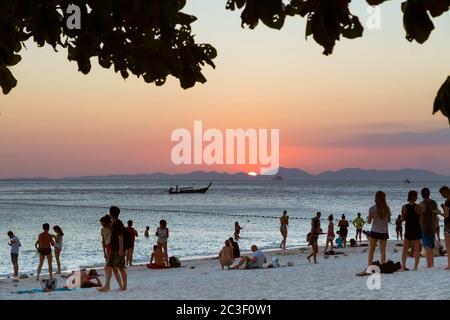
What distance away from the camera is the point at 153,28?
131 inches

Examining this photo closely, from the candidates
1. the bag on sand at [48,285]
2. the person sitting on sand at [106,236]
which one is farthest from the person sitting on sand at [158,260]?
the person sitting on sand at [106,236]

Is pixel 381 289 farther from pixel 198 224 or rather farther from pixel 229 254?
pixel 198 224

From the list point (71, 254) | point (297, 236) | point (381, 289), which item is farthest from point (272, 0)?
point (297, 236)

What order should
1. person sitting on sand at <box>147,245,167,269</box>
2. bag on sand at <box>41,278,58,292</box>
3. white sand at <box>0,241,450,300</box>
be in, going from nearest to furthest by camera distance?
white sand at <box>0,241,450,300</box>, bag on sand at <box>41,278,58,292</box>, person sitting on sand at <box>147,245,167,269</box>

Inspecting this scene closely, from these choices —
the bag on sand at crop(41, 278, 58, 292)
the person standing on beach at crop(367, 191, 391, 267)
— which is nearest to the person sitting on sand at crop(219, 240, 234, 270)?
the bag on sand at crop(41, 278, 58, 292)

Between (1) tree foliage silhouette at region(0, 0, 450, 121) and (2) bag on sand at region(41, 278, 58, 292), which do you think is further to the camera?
(2) bag on sand at region(41, 278, 58, 292)

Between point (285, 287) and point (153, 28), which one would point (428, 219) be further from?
point (153, 28)

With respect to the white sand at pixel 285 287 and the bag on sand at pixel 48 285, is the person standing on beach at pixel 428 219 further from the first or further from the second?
the bag on sand at pixel 48 285

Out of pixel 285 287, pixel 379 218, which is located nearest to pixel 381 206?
pixel 379 218

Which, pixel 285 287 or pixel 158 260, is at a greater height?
pixel 285 287

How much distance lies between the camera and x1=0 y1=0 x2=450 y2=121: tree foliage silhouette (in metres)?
2.29

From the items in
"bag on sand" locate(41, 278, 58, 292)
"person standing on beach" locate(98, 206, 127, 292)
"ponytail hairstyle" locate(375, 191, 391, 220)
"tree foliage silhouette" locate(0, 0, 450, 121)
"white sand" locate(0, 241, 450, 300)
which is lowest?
"bag on sand" locate(41, 278, 58, 292)

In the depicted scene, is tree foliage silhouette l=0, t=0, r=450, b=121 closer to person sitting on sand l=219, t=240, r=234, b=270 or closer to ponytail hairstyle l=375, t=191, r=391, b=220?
ponytail hairstyle l=375, t=191, r=391, b=220

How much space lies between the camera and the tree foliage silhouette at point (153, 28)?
2293 millimetres
